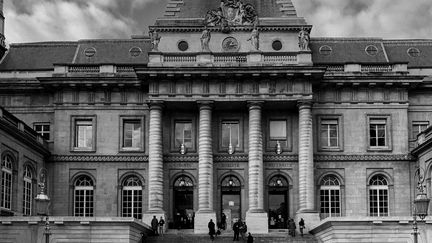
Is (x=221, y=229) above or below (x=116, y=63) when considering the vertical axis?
below

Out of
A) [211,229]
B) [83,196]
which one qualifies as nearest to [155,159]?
[83,196]

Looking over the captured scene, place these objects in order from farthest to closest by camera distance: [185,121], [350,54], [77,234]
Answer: [350,54] < [185,121] < [77,234]

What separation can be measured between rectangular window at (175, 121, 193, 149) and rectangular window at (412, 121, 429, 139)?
626 inches

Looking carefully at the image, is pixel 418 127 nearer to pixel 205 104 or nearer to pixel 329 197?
pixel 329 197

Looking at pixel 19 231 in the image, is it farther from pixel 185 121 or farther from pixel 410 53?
pixel 410 53

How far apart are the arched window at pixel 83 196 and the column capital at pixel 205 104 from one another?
9433 mm

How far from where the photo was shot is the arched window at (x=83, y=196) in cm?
5812

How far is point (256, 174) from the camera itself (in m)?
56.1

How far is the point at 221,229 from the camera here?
55.0 m

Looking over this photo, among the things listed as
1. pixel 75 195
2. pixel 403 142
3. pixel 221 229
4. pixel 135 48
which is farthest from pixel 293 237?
pixel 135 48

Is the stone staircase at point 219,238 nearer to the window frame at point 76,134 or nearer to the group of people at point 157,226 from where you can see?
the group of people at point 157,226

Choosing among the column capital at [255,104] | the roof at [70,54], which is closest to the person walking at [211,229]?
the column capital at [255,104]

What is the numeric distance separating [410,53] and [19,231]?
108 ft

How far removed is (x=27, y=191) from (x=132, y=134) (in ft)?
28.2
